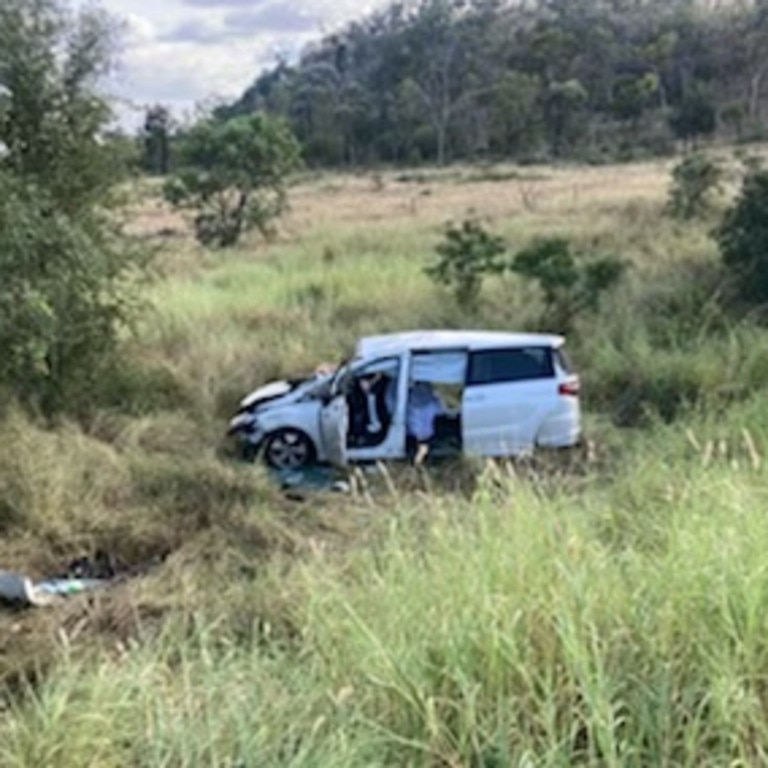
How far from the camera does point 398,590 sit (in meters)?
5.85

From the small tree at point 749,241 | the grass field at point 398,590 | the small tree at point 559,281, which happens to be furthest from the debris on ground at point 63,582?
the small tree at point 749,241

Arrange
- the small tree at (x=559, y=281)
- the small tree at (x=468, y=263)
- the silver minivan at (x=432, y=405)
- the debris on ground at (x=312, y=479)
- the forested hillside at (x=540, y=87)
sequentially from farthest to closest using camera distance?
the forested hillside at (x=540, y=87) < the small tree at (x=468, y=263) < the small tree at (x=559, y=281) < the silver minivan at (x=432, y=405) < the debris on ground at (x=312, y=479)

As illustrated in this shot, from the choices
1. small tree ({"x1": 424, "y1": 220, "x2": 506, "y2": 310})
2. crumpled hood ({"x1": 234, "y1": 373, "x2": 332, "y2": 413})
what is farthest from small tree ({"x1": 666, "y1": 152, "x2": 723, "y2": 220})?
crumpled hood ({"x1": 234, "y1": 373, "x2": 332, "y2": 413})

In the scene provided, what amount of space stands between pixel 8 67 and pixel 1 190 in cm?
240

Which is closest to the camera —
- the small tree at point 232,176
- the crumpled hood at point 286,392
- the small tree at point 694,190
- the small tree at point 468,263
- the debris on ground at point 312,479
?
the debris on ground at point 312,479

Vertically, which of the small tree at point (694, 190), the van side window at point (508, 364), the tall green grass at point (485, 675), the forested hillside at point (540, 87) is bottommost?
the van side window at point (508, 364)

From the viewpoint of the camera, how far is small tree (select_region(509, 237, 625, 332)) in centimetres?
1909

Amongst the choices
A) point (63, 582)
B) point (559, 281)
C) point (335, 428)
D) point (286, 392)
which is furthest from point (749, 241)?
point (63, 582)

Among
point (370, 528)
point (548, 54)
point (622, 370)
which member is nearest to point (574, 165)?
point (548, 54)

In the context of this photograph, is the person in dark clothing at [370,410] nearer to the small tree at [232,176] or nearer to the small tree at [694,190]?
the small tree at [694,190]

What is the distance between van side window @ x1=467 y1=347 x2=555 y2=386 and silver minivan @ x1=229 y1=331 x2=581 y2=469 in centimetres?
1

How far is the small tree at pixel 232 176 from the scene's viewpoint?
104 feet

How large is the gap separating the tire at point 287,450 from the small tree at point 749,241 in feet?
28.3

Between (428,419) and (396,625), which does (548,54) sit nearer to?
(428,419)
